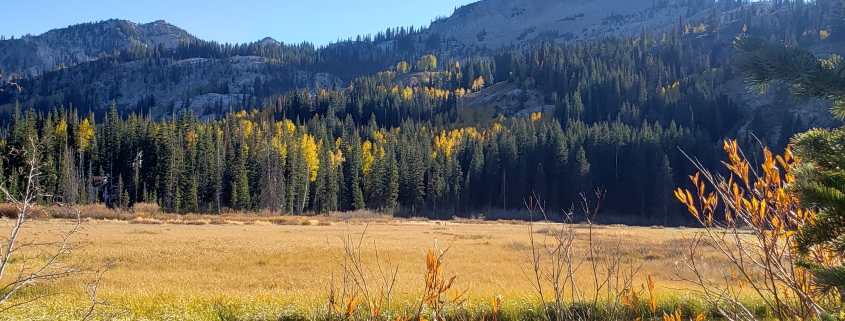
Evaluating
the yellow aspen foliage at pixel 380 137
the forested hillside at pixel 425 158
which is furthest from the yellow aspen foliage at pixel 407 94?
the yellow aspen foliage at pixel 380 137

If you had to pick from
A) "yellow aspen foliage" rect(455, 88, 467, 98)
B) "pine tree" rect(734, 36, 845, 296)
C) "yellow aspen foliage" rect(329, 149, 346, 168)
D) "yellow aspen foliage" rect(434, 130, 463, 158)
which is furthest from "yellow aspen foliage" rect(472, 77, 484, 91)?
"pine tree" rect(734, 36, 845, 296)

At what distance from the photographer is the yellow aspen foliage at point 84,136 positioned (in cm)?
7088

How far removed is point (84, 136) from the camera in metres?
71.9

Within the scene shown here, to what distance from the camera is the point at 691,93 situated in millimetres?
110812

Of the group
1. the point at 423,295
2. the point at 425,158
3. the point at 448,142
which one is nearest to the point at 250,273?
the point at 423,295

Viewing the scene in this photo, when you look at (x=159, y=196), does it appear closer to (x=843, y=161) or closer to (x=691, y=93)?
(x=843, y=161)

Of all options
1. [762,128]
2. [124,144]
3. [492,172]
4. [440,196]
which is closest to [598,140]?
[492,172]

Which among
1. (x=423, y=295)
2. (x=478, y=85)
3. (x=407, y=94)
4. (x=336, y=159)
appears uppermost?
(x=478, y=85)

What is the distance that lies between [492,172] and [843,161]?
274 ft

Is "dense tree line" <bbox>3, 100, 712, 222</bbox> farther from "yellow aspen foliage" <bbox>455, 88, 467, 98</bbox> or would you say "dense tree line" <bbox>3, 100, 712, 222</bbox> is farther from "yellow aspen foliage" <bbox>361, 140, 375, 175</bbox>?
"yellow aspen foliage" <bbox>455, 88, 467, 98</bbox>

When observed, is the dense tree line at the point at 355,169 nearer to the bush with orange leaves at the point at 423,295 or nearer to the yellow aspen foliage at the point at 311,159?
the yellow aspen foliage at the point at 311,159

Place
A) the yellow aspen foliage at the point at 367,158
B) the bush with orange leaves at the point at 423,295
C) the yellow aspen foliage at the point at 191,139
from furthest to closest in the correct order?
the yellow aspen foliage at the point at 367,158 → the yellow aspen foliage at the point at 191,139 → the bush with orange leaves at the point at 423,295

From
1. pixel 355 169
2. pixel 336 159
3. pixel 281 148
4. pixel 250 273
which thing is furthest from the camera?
pixel 336 159

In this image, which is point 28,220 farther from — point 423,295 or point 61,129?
point 61,129
